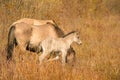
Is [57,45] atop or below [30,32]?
below

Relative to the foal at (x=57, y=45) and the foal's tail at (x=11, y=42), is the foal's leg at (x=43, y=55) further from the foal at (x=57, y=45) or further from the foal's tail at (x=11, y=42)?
the foal's tail at (x=11, y=42)

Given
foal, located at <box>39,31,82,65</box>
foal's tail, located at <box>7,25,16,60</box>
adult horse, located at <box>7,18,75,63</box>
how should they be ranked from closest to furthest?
foal's tail, located at <box>7,25,16,60</box> → foal, located at <box>39,31,82,65</box> → adult horse, located at <box>7,18,75,63</box>

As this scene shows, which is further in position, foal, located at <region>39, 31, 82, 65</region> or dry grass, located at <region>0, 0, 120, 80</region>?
foal, located at <region>39, 31, 82, 65</region>

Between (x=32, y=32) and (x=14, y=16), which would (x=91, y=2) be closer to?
(x=14, y=16)

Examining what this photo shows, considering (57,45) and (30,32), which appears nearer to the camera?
(57,45)

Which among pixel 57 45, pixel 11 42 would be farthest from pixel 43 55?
pixel 11 42

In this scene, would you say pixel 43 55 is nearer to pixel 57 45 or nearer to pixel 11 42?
pixel 57 45

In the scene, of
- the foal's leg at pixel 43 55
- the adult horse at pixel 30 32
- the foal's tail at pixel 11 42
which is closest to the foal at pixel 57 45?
the foal's leg at pixel 43 55

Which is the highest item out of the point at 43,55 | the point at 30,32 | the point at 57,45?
the point at 30,32

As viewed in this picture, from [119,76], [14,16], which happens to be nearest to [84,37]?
[14,16]

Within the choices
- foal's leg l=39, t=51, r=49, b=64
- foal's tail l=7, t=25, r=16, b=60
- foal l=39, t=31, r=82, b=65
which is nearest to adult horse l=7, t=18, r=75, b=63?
foal's tail l=7, t=25, r=16, b=60

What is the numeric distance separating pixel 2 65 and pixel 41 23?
113 inches

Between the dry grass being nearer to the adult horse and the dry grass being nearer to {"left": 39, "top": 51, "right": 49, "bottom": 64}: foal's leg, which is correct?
{"left": 39, "top": 51, "right": 49, "bottom": 64}: foal's leg

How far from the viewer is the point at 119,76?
6586mm
